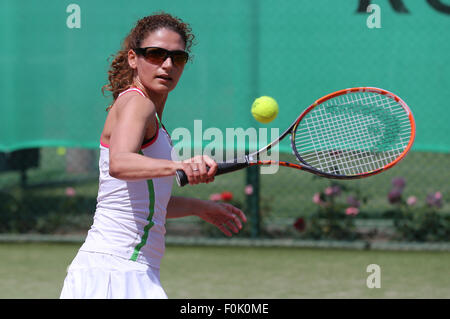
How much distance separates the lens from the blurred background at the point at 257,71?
5.04 meters

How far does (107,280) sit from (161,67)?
2.26 feet

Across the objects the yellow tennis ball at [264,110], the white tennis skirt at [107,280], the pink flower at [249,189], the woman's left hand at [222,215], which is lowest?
the pink flower at [249,189]

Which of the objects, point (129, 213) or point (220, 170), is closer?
point (220, 170)

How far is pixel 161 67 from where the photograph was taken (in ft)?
7.45

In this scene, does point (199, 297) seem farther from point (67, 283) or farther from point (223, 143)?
point (67, 283)

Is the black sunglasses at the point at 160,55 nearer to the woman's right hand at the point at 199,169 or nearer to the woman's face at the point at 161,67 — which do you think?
the woman's face at the point at 161,67

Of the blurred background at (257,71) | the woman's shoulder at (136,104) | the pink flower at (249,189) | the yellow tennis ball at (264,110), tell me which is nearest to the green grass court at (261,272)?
the blurred background at (257,71)

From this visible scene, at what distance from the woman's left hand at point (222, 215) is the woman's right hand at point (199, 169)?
0.73 metres

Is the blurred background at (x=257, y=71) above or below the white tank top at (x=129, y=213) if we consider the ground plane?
above

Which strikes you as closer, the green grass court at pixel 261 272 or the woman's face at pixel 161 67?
the woman's face at pixel 161 67

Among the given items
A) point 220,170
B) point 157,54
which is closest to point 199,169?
point 220,170

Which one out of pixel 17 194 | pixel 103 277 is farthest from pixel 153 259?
pixel 17 194

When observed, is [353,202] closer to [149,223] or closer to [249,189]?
[249,189]
